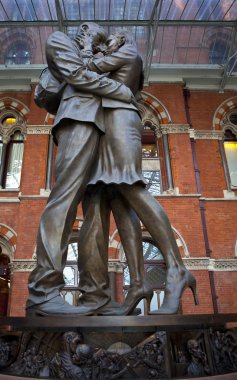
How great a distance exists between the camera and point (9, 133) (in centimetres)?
1075

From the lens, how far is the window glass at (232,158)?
10.5m

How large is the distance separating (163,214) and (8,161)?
923 cm

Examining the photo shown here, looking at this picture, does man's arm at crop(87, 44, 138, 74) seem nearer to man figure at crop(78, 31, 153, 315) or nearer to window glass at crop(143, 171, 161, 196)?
man figure at crop(78, 31, 153, 315)

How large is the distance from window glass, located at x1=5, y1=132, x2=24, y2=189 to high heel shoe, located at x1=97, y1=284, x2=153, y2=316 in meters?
8.61

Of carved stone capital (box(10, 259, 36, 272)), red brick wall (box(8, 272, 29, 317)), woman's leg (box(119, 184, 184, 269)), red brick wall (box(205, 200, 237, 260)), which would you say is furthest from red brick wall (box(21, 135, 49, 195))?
woman's leg (box(119, 184, 184, 269))

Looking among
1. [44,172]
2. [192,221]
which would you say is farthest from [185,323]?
[44,172]

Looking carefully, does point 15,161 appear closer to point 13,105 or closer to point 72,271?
point 13,105

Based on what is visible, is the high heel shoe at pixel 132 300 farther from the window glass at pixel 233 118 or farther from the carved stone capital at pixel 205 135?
the window glass at pixel 233 118

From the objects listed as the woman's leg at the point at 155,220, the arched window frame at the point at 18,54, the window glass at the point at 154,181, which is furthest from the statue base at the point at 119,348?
the arched window frame at the point at 18,54

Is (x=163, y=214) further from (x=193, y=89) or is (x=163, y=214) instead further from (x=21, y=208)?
(x=193, y=89)

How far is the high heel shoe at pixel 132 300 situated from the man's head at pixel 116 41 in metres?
1.80

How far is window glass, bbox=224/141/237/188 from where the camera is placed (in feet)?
34.3

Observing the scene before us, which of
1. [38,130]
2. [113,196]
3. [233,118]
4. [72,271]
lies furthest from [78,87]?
[233,118]

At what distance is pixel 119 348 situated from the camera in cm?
166
